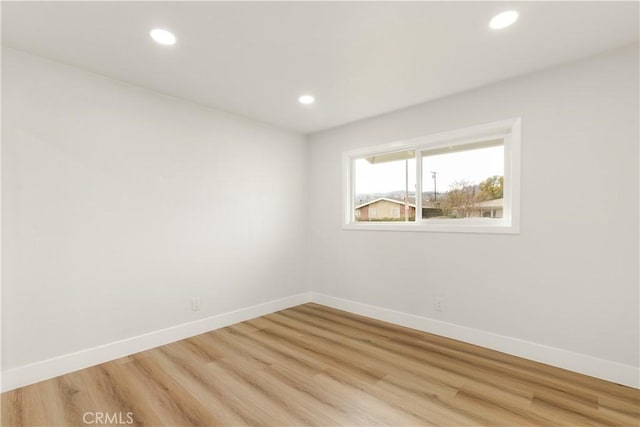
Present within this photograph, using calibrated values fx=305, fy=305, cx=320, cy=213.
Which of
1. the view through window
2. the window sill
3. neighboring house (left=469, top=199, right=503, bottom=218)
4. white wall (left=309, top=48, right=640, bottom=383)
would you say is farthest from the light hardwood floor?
Result: the view through window

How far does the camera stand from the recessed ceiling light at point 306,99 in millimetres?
3080

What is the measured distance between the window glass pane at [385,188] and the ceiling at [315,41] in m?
0.93

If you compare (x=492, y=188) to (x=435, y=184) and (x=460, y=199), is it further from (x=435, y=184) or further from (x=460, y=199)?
(x=435, y=184)

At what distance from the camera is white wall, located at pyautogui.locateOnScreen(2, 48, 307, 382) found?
222cm

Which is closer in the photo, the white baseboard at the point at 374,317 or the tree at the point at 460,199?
the white baseboard at the point at 374,317

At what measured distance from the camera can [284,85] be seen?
279 centimetres

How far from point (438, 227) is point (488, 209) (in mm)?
486

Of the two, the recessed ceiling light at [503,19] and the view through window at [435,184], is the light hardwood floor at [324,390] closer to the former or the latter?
the view through window at [435,184]

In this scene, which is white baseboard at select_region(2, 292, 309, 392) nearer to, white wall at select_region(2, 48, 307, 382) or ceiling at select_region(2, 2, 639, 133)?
white wall at select_region(2, 48, 307, 382)

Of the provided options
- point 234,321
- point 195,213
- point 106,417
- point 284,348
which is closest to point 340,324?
point 284,348

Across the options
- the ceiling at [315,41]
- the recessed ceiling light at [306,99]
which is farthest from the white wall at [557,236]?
the recessed ceiling light at [306,99]

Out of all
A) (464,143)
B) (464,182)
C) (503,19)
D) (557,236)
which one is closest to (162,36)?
(503,19)

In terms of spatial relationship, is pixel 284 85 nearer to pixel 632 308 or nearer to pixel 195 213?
pixel 195 213

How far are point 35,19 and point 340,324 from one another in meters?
3.52
